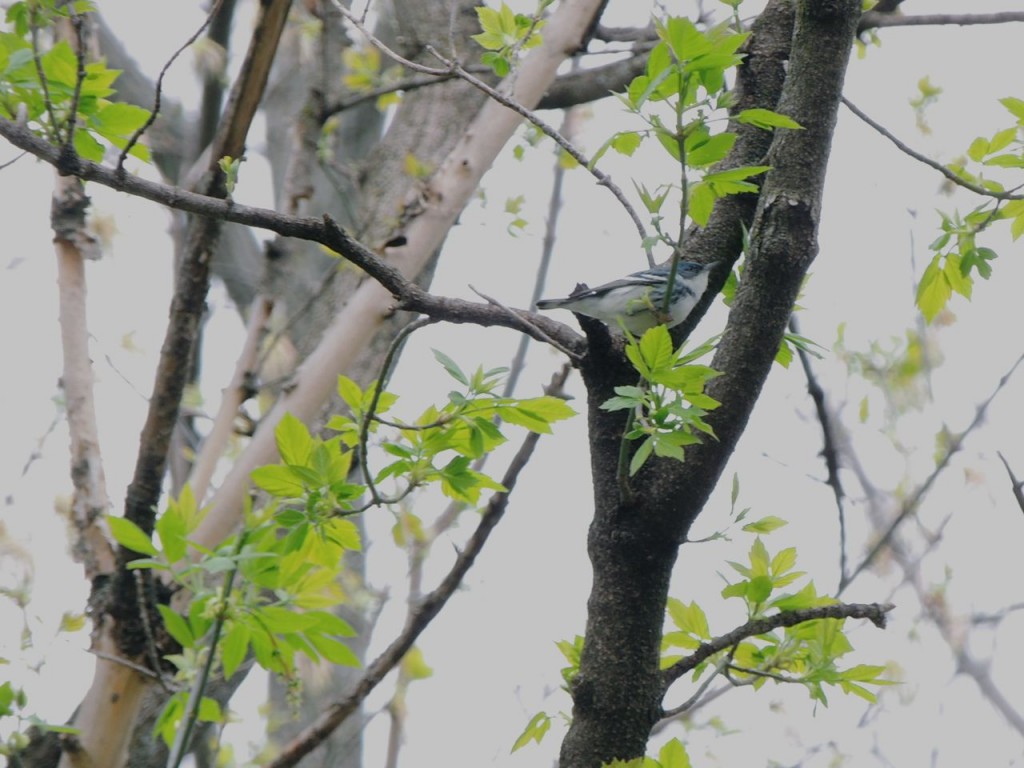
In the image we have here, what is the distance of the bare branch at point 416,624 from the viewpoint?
278cm

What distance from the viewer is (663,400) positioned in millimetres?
1704

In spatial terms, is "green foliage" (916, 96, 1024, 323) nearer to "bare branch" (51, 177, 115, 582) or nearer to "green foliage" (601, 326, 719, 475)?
"green foliage" (601, 326, 719, 475)

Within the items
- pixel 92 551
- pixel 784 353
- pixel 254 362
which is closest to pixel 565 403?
pixel 784 353

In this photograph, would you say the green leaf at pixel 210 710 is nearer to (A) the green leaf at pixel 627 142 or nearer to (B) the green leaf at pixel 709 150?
(A) the green leaf at pixel 627 142

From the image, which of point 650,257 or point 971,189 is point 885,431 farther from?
point 650,257

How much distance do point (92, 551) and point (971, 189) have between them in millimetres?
2436

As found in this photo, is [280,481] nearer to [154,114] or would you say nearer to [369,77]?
[154,114]

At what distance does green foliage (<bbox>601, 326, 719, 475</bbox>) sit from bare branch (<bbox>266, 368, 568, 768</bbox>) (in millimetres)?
1083

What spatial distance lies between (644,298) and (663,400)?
A: 24 cm

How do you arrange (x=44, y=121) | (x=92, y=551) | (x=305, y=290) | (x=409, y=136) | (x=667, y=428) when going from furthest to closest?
(x=305, y=290), (x=409, y=136), (x=92, y=551), (x=44, y=121), (x=667, y=428)

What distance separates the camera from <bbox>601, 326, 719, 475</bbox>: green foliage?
1626 millimetres

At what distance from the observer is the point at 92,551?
3.03 metres

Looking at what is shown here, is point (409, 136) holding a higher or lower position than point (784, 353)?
higher

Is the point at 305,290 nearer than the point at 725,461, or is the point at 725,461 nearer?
the point at 725,461
